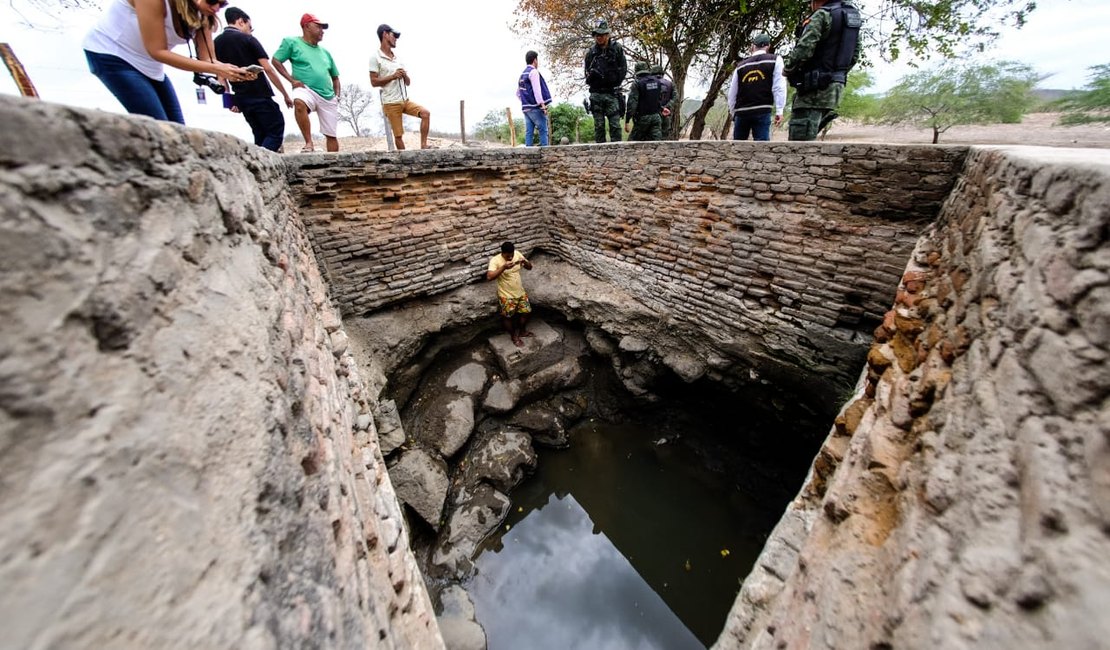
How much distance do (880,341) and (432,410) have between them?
449 centimetres

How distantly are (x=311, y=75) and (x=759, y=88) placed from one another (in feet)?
15.4

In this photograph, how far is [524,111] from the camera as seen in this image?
6.39 metres

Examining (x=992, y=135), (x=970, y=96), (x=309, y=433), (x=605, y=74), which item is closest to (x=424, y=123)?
(x=605, y=74)

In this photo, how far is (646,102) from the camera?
5.63 meters

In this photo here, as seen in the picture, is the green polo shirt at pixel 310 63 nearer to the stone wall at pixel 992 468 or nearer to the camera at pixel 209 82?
the camera at pixel 209 82

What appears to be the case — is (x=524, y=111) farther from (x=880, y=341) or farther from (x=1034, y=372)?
(x=1034, y=372)

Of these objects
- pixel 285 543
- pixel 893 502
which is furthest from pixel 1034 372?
pixel 285 543

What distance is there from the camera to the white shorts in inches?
166

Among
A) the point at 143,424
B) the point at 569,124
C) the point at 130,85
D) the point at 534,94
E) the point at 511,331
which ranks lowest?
the point at 511,331

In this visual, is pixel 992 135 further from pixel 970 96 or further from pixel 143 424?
pixel 143 424

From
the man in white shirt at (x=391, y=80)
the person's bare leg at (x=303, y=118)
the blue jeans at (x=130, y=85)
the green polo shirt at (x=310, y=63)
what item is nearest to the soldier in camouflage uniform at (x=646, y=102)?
the man in white shirt at (x=391, y=80)

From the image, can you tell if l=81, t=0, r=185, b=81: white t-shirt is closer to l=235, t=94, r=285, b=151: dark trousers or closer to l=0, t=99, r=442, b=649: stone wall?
l=0, t=99, r=442, b=649: stone wall

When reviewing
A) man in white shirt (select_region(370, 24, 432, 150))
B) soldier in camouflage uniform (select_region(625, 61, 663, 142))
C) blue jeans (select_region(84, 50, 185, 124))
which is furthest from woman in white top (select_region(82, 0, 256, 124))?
soldier in camouflage uniform (select_region(625, 61, 663, 142))

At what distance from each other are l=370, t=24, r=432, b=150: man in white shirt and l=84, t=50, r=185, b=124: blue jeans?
2.78 meters
